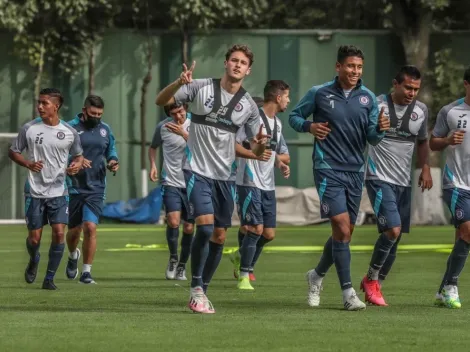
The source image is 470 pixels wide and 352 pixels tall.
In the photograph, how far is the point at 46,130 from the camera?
17.2m

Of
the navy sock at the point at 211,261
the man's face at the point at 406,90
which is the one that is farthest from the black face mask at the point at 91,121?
the navy sock at the point at 211,261

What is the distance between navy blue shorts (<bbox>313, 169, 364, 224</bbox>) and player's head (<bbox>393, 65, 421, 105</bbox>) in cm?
125

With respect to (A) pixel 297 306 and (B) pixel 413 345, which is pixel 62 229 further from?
(B) pixel 413 345

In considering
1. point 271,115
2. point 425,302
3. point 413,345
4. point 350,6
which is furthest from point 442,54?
point 413,345

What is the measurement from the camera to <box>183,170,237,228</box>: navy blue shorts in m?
13.3

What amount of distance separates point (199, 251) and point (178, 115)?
20.4 ft

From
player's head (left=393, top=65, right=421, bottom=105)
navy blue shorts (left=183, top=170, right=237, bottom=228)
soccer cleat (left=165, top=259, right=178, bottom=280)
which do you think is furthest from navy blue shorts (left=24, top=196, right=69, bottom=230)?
player's head (left=393, top=65, right=421, bottom=105)

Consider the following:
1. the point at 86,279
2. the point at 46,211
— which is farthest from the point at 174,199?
the point at 46,211

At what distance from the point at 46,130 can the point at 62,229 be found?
1.18 metres

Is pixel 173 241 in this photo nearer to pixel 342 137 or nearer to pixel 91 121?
pixel 91 121

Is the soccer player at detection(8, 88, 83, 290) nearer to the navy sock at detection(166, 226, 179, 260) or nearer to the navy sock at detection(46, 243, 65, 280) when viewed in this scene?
the navy sock at detection(46, 243, 65, 280)

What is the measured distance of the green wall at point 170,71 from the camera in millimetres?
39281

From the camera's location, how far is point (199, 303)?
13070 millimetres

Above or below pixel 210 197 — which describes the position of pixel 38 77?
above
